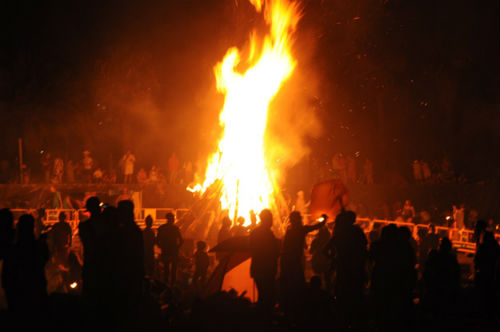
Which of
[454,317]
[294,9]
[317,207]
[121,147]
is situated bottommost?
[454,317]

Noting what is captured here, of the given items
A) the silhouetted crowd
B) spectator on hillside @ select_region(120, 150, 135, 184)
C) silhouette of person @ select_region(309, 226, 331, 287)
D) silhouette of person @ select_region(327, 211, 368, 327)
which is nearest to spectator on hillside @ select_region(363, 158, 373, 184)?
spectator on hillside @ select_region(120, 150, 135, 184)

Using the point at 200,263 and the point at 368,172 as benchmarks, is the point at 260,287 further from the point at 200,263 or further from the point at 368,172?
the point at 368,172

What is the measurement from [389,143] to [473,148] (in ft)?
14.1

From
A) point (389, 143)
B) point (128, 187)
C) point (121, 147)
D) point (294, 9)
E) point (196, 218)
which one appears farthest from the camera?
point (121, 147)

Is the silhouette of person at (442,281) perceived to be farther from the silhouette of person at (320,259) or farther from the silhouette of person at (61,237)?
the silhouette of person at (61,237)

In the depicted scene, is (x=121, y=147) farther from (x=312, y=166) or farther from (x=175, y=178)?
(x=312, y=166)

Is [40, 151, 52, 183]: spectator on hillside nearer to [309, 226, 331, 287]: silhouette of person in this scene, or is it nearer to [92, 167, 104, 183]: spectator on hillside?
[92, 167, 104, 183]: spectator on hillside

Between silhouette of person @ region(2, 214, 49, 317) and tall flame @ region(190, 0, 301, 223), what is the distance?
9.14 m

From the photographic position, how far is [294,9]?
18203 millimetres

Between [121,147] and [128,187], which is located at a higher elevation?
[121,147]

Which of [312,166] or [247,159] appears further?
[312,166]

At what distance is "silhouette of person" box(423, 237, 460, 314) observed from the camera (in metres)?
9.44

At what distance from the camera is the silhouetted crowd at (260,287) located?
26.4 ft

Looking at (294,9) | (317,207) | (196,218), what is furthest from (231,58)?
(317,207)
